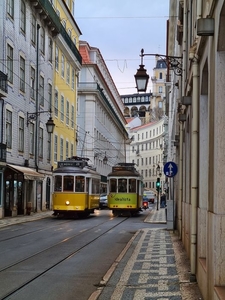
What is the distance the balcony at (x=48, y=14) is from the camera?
37744 mm

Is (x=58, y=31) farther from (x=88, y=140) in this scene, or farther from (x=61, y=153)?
(x=88, y=140)

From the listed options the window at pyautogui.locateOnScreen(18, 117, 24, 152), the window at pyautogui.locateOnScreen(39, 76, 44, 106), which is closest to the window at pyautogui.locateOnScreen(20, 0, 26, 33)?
the window at pyautogui.locateOnScreen(39, 76, 44, 106)

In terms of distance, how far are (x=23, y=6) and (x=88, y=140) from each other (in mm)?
30283

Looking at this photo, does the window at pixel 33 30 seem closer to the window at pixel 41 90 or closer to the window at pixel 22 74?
the window at pixel 22 74

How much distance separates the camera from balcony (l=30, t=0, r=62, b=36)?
1486 inches

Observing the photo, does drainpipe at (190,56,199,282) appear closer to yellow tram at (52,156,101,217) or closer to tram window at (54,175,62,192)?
yellow tram at (52,156,101,217)

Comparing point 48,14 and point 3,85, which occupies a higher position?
point 48,14

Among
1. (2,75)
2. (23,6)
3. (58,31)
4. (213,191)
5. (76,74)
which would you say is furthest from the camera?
(76,74)

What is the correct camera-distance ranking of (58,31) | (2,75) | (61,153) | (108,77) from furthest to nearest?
1. (108,77)
2. (61,153)
3. (58,31)
4. (2,75)

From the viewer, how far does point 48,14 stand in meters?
40.1

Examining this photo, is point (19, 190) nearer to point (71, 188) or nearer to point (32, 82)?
point (71, 188)

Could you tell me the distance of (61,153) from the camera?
48.2 metres

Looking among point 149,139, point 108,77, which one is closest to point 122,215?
point 108,77

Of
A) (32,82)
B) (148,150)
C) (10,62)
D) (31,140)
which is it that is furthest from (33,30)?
(148,150)
